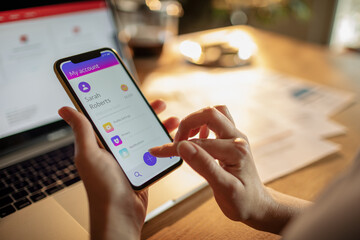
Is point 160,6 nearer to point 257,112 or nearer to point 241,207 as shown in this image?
point 257,112

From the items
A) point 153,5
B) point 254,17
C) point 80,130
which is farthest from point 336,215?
point 254,17

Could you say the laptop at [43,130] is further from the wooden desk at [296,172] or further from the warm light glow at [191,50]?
the warm light glow at [191,50]

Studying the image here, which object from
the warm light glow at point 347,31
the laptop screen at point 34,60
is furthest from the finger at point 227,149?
the warm light glow at point 347,31

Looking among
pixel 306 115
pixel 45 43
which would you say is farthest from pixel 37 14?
pixel 306 115

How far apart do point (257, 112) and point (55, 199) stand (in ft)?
1.67

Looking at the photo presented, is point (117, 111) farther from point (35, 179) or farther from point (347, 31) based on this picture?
point (347, 31)

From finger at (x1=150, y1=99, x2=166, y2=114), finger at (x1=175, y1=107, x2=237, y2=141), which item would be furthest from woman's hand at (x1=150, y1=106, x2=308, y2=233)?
finger at (x1=150, y1=99, x2=166, y2=114)

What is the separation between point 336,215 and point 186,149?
18cm

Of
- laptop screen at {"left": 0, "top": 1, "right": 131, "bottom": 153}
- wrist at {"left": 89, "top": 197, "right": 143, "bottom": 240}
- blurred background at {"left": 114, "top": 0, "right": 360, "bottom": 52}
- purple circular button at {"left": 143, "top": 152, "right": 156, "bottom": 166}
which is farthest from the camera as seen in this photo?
blurred background at {"left": 114, "top": 0, "right": 360, "bottom": 52}

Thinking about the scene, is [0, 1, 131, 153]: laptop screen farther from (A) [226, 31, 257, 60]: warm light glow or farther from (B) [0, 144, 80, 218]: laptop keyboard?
(A) [226, 31, 257, 60]: warm light glow

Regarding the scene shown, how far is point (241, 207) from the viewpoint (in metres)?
0.34

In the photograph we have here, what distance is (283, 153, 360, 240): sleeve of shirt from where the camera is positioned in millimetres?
168

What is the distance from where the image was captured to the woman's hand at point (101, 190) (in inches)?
12.7

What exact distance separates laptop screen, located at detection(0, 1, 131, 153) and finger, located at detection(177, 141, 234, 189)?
0.37 metres
